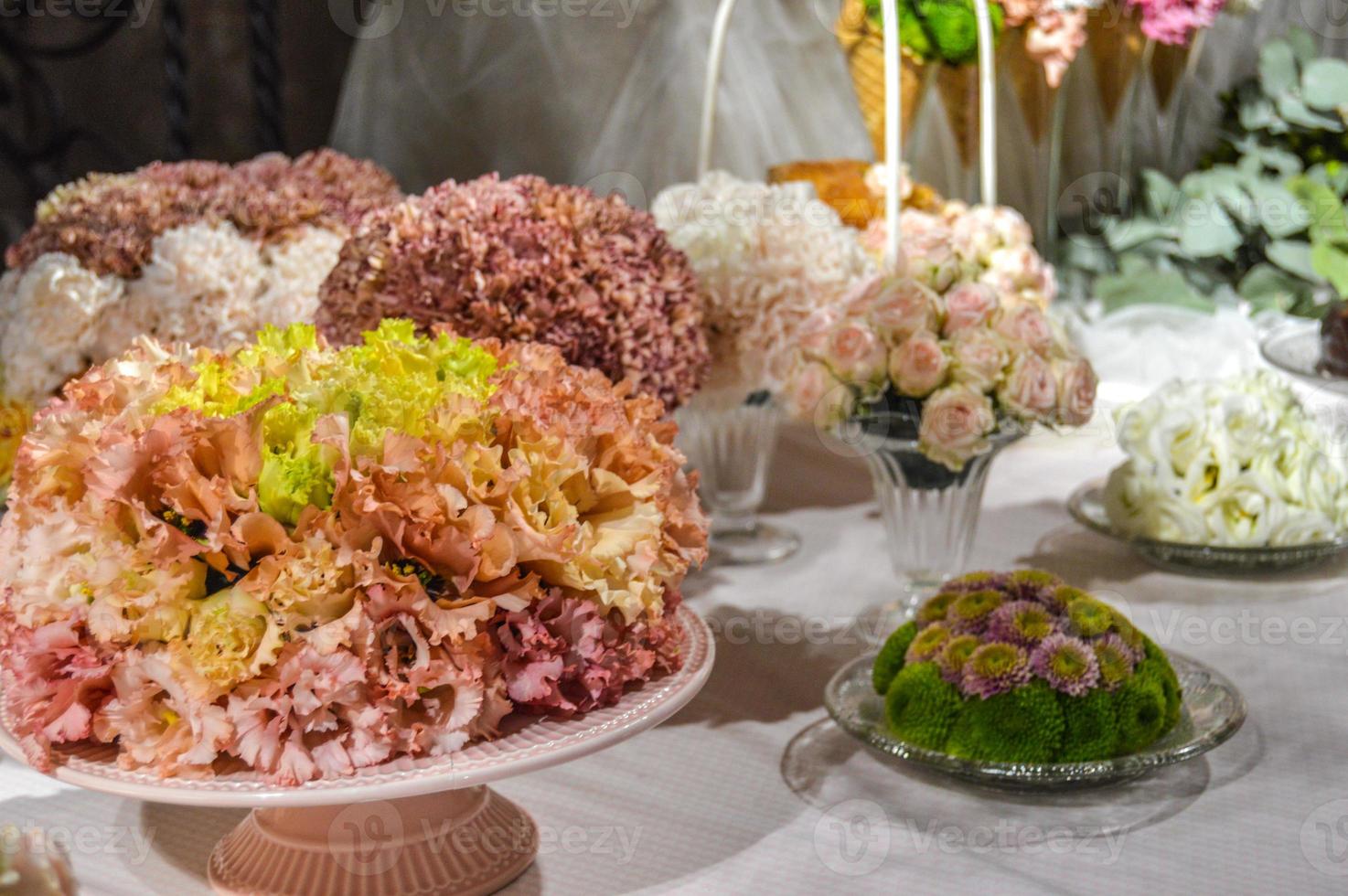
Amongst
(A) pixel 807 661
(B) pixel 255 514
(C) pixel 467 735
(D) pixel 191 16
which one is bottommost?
(A) pixel 807 661

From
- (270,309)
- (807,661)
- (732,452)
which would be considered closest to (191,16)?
(270,309)

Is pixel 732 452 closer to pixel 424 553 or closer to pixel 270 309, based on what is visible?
pixel 270 309

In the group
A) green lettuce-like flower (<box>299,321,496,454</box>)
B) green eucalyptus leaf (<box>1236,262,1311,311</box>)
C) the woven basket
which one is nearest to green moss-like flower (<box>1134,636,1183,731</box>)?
green lettuce-like flower (<box>299,321,496,454</box>)

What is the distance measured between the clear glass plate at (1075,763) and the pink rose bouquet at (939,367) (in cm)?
20

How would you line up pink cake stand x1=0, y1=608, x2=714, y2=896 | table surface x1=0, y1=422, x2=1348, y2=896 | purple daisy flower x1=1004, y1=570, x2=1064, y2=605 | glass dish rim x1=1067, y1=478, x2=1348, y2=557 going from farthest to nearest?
glass dish rim x1=1067, y1=478, x2=1348, y2=557 → purple daisy flower x1=1004, y1=570, x2=1064, y2=605 → table surface x1=0, y1=422, x2=1348, y2=896 → pink cake stand x1=0, y1=608, x2=714, y2=896

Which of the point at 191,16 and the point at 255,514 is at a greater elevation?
the point at 191,16

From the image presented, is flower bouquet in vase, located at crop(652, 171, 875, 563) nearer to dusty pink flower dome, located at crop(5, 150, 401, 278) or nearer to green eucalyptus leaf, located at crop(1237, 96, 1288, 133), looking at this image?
dusty pink flower dome, located at crop(5, 150, 401, 278)

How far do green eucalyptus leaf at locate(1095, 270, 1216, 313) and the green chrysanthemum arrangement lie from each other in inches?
50.7

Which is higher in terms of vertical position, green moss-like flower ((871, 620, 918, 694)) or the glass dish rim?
green moss-like flower ((871, 620, 918, 694))

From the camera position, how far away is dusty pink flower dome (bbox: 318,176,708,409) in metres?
0.99

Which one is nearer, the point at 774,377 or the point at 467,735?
the point at 467,735

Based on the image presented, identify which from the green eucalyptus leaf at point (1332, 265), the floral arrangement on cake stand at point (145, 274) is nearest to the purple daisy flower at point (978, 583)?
the floral arrangement on cake stand at point (145, 274)

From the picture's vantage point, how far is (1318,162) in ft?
7.48

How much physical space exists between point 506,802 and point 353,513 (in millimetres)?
234
